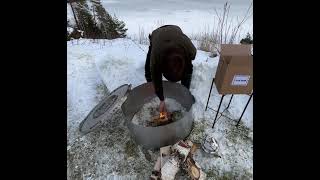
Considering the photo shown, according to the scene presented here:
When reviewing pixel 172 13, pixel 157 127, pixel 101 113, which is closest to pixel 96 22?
pixel 172 13

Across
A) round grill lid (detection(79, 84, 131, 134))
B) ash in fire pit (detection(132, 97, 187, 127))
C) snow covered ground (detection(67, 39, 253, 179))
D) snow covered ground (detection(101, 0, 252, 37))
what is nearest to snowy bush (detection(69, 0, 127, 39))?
snow covered ground (detection(101, 0, 252, 37))

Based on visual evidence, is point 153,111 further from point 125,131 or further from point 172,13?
point 172,13

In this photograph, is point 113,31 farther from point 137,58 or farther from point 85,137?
point 85,137

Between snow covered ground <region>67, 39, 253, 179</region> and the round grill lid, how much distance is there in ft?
0.71

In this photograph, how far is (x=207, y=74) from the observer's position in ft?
13.6

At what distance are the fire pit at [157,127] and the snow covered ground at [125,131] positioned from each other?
0.19 m

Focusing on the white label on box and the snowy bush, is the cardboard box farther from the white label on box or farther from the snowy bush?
the snowy bush

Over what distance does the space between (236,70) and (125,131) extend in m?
1.51

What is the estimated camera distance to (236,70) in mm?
2863

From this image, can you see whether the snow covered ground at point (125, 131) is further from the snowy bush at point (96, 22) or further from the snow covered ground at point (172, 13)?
the snow covered ground at point (172, 13)
